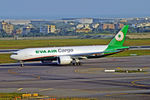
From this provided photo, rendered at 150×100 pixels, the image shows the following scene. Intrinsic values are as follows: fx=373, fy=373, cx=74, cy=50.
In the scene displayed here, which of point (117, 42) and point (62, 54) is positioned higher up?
point (117, 42)

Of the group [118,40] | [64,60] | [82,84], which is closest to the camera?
[82,84]

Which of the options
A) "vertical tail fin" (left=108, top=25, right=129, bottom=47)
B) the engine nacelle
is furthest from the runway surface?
"vertical tail fin" (left=108, top=25, right=129, bottom=47)

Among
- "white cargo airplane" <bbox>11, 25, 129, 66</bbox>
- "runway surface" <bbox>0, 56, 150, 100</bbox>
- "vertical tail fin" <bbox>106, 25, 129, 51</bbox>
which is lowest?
"runway surface" <bbox>0, 56, 150, 100</bbox>

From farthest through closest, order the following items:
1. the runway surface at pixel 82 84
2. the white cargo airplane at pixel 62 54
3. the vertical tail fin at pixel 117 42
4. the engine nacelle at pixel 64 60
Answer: the vertical tail fin at pixel 117 42 < the white cargo airplane at pixel 62 54 < the engine nacelle at pixel 64 60 < the runway surface at pixel 82 84

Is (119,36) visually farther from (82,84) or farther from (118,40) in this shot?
(82,84)

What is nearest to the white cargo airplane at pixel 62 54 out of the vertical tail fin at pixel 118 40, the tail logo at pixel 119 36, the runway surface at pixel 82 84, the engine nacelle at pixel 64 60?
the engine nacelle at pixel 64 60

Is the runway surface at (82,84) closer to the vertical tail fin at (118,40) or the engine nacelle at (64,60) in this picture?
the engine nacelle at (64,60)

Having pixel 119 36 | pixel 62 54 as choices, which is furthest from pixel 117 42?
pixel 62 54

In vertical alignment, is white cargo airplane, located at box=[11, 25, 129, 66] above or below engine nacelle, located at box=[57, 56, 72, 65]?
above

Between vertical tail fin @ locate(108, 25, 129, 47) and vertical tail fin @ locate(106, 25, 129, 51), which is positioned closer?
vertical tail fin @ locate(106, 25, 129, 51)

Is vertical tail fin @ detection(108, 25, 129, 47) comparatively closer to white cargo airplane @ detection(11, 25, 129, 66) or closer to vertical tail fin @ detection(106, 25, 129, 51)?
vertical tail fin @ detection(106, 25, 129, 51)

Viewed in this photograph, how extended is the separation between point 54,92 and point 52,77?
15.8 m

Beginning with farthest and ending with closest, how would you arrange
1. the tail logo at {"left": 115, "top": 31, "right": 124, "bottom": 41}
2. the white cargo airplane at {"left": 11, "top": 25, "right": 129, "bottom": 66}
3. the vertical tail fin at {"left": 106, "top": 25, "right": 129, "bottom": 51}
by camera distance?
the tail logo at {"left": 115, "top": 31, "right": 124, "bottom": 41} → the vertical tail fin at {"left": 106, "top": 25, "right": 129, "bottom": 51} → the white cargo airplane at {"left": 11, "top": 25, "right": 129, "bottom": 66}

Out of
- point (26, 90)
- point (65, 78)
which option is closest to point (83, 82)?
point (65, 78)
